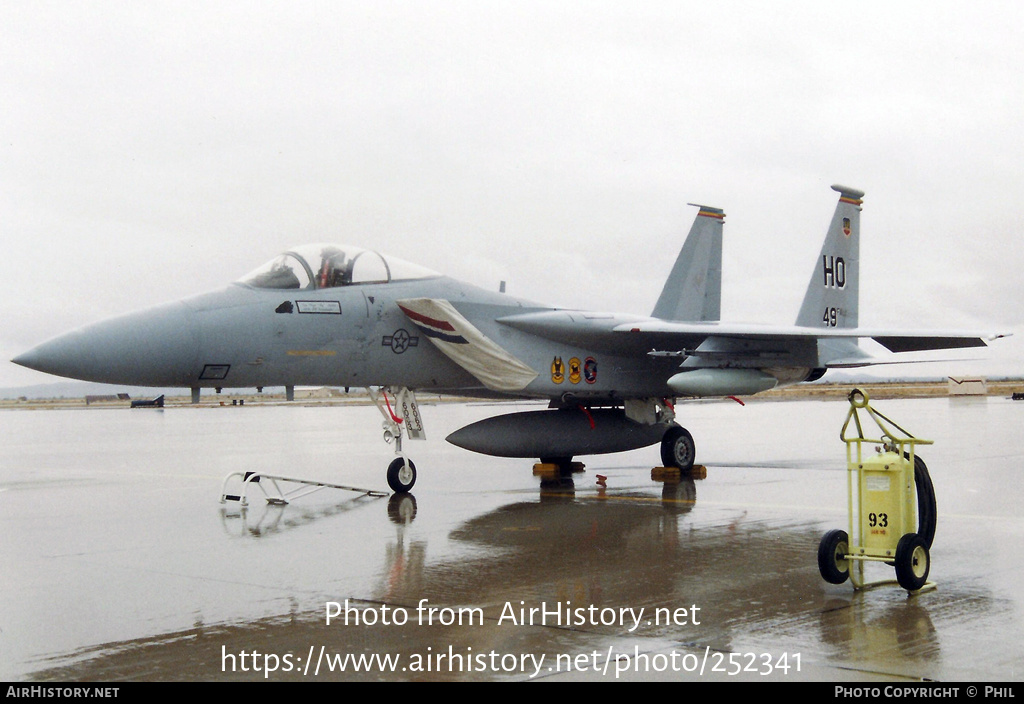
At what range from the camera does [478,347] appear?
1132 centimetres

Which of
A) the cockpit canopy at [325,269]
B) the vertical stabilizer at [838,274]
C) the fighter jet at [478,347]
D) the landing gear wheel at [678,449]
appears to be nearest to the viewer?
the fighter jet at [478,347]

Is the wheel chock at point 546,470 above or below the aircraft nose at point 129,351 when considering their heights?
below

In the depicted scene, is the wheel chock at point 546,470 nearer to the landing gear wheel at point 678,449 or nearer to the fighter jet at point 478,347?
the fighter jet at point 478,347

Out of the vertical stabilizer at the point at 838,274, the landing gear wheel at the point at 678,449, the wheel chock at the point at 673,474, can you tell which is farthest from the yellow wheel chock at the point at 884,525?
the vertical stabilizer at the point at 838,274

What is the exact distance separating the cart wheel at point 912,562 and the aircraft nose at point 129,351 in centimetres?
655

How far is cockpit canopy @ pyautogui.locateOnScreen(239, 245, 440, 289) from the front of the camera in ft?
33.2

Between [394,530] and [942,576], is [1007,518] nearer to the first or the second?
[942,576]

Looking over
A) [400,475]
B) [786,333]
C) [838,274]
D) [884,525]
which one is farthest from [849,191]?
[884,525]

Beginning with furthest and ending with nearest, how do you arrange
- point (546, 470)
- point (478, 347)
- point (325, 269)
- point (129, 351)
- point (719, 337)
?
point (546, 470) < point (719, 337) < point (478, 347) < point (325, 269) < point (129, 351)

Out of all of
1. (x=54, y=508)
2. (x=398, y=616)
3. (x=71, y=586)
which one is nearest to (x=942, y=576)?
(x=398, y=616)

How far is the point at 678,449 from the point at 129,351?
299 inches

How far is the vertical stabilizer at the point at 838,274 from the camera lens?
15.4 m

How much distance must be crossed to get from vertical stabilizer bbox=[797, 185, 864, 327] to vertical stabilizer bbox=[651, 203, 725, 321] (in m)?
1.50

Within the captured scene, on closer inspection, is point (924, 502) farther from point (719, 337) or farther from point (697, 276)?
point (697, 276)
